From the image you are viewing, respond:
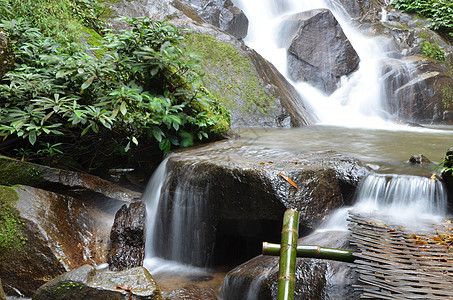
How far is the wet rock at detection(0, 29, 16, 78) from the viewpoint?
4.66 meters

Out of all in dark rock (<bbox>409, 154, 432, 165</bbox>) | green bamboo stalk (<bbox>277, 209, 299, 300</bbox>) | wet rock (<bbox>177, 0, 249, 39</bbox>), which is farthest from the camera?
wet rock (<bbox>177, 0, 249, 39</bbox>)

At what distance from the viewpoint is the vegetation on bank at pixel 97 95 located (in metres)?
4.51

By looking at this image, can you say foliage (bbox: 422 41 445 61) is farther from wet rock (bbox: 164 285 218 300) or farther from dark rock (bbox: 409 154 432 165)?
wet rock (bbox: 164 285 218 300)

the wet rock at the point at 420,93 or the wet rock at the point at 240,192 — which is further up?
the wet rock at the point at 420,93

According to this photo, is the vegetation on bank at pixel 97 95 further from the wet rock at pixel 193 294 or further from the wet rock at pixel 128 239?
the wet rock at pixel 193 294

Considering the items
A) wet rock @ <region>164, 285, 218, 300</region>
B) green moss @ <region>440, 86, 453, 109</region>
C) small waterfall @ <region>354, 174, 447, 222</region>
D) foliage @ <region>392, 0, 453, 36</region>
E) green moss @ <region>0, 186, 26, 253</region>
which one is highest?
foliage @ <region>392, 0, 453, 36</region>

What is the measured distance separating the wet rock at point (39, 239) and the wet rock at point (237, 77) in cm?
494

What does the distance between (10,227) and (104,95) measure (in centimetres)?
210

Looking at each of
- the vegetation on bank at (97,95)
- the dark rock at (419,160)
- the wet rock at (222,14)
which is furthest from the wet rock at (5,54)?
the wet rock at (222,14)

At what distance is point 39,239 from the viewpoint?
367 cm

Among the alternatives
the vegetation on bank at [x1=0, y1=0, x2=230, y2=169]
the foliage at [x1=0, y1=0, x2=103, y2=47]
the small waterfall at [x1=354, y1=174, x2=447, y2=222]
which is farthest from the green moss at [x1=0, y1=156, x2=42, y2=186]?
the small waterfall at [x1=354, y1=174, x2=447, y2=222]

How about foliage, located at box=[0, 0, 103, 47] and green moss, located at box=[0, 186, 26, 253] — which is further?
foliage, located at box=[0, 0, 103, 47]

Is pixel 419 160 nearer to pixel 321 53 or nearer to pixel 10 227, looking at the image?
pixel 10 227

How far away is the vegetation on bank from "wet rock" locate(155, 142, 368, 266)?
0.88 m
